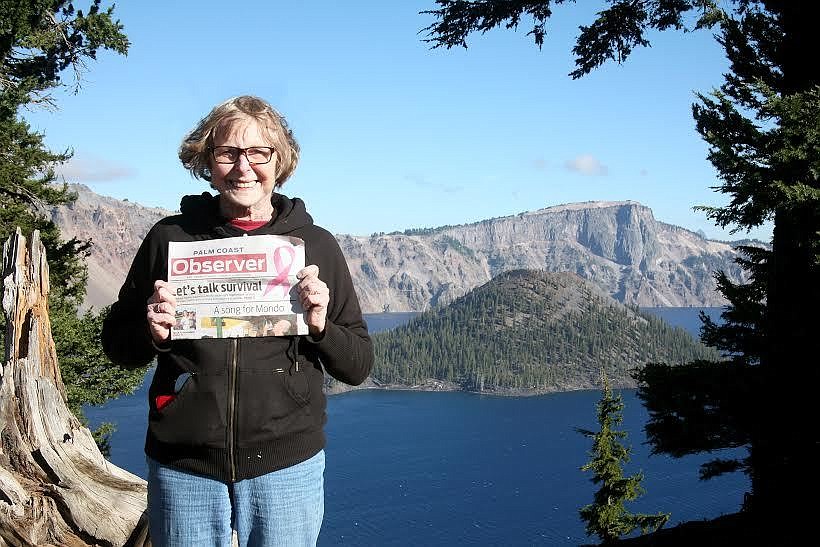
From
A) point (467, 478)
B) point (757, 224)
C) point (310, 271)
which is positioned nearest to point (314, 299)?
point (310, 271)

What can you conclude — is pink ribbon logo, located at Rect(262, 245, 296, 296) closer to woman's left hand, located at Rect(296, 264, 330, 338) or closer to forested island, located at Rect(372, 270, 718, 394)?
woman's left hand, located at Rect(296, 264, 330, 338)

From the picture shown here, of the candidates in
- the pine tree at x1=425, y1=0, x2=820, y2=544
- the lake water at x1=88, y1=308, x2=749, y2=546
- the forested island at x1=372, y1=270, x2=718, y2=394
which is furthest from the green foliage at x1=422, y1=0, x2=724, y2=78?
→ the forested island at x1=372, y1=270, x2=718, y2=394

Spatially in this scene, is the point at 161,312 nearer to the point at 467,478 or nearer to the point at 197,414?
the point at 197,414

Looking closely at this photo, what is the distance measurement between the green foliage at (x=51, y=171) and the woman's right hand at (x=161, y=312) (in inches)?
477

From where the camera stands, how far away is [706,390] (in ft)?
32.5

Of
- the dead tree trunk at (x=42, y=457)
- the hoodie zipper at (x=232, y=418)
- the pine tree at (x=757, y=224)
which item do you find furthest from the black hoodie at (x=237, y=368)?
the pine tree at (x=757, y=224)

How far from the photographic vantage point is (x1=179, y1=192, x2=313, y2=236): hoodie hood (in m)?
2.78

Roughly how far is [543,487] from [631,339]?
125363mm

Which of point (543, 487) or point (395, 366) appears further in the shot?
point (395, 366)

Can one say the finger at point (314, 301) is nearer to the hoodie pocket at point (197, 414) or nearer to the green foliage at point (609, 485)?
the hoodie pocket at point (197, 414)

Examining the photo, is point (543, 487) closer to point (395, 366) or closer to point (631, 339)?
point (395, 366)

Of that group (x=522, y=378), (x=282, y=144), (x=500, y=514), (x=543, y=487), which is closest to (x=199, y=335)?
(x=282, y=144)

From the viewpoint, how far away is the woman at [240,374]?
8.48 feet

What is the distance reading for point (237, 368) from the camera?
102 inches
